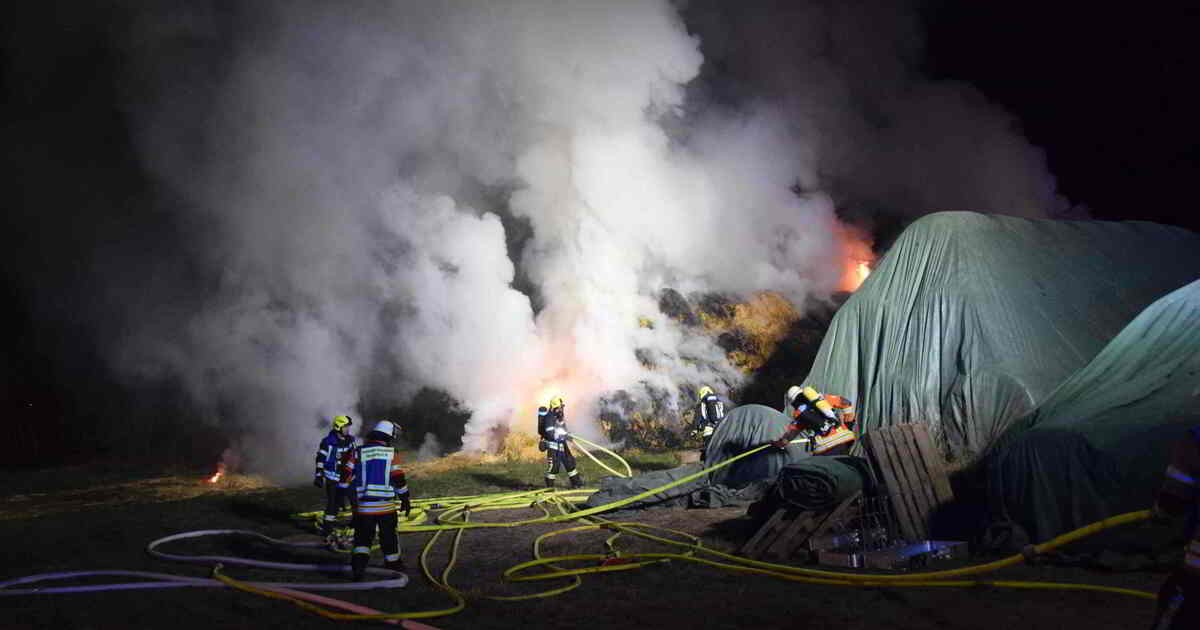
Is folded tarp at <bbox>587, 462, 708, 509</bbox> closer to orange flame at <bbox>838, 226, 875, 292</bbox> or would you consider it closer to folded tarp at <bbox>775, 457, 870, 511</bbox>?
folded tarp at <bbox>775, 457, 870, 511</bbox>

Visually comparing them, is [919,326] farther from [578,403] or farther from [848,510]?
[578,403]

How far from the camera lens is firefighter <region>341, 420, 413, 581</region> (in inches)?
309

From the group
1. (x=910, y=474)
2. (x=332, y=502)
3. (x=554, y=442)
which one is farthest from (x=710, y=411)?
(x=332, y=502)

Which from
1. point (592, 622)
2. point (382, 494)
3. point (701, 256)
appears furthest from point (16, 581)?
point (701, 256)

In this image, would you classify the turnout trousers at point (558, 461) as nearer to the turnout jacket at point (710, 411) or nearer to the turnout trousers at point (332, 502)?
the turnout jacket at point (710, 411)

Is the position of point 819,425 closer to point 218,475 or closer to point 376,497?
point 376,497

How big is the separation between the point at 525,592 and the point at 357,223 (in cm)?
2228

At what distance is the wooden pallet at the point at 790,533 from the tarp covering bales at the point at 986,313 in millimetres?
5583

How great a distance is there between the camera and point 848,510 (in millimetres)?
8461

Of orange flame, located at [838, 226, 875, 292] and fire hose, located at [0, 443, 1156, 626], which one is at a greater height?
orange flame, located at [838, 226, 875, 292]

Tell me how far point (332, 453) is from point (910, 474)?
8.41 meters

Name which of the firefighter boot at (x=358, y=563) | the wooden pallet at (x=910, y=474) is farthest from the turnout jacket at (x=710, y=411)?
the firefighter boot at (x=358, y=563)

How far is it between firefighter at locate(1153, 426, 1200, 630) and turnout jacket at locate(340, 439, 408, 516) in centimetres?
683

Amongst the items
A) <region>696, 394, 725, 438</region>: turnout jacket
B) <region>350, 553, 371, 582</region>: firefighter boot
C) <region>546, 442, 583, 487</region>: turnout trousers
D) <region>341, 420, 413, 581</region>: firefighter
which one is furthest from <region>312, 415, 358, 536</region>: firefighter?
<region>696, 394, 725, 438</region>: turnout jacket
